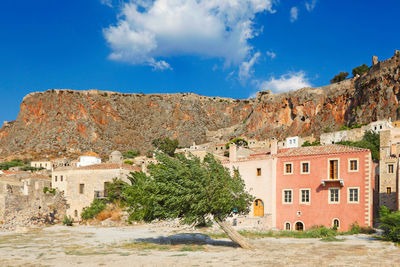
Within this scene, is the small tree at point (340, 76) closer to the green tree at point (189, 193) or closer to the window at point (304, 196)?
the window at point (304, 196)

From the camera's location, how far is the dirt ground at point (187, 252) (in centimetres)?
2014

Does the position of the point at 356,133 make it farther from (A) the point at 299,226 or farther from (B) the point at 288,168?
(A) the point at 299,226

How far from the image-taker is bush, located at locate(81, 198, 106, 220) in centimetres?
4619

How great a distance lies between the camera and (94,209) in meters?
46.3

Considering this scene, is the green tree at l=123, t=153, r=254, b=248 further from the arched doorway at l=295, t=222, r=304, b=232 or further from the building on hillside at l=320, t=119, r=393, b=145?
the building on hillside at l=320, t=119, r=393, b=145

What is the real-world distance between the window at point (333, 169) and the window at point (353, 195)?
171 cm

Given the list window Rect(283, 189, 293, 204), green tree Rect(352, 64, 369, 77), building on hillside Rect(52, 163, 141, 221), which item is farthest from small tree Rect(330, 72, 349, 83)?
window Rect(283, 189, 293, 204)

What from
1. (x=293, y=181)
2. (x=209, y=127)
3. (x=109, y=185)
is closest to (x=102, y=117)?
(x=209, y=127)

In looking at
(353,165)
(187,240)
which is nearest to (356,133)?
(353,165)

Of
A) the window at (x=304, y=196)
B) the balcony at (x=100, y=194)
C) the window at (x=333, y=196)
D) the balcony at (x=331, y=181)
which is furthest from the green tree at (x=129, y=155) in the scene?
the window at (x=333, y=196)

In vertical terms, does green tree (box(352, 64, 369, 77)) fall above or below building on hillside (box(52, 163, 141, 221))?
above

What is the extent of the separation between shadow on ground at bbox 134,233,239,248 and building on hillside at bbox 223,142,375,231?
582 centimetres

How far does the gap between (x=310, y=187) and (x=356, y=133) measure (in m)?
58.9

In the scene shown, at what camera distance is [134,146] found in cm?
16400
